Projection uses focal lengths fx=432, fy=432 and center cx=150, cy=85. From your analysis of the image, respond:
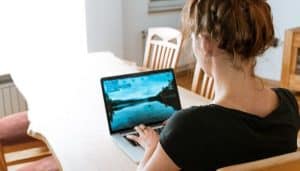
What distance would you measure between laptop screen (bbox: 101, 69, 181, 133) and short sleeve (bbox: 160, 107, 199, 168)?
22.8 inches

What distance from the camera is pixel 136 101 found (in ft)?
5.50

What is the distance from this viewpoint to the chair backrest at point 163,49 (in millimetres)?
2678

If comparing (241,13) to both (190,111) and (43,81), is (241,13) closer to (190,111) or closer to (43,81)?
(190,111)

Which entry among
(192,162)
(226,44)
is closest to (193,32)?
(226,44)

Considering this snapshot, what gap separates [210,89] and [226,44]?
1.17 m

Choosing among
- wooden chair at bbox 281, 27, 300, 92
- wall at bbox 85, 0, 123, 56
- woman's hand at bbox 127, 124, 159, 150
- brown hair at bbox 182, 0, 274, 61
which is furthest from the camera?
wooden chair at bbox 281, 27, 300, 92

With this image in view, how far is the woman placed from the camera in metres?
1.06

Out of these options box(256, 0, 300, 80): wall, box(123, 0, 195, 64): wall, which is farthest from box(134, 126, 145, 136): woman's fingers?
box(256, 0, 300, 80): wall

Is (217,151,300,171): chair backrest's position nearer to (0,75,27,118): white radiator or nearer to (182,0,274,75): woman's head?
(182,0,274,75): woman's head

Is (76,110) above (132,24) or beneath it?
beneath

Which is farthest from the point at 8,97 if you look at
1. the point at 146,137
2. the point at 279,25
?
the point at 279,25

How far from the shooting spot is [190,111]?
1.07 m

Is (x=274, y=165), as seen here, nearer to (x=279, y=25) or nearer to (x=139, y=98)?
(x=139, y=98)

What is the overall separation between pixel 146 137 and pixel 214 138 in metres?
0.46
